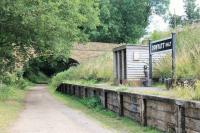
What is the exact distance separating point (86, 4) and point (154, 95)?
13.7m

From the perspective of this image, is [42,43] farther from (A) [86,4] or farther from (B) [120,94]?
(B) [120,94]

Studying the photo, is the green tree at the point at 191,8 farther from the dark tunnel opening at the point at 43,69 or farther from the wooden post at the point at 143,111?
the wooden post at the point at 143,111

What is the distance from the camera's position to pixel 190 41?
15.5 metres

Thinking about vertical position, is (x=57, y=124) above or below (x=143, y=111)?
below

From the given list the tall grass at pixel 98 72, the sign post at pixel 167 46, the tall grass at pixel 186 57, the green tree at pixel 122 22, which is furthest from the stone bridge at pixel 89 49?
the sign post at pixel 167 46

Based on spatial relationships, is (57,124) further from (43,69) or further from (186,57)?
(43,69)

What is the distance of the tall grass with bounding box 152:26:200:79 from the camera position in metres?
12.9

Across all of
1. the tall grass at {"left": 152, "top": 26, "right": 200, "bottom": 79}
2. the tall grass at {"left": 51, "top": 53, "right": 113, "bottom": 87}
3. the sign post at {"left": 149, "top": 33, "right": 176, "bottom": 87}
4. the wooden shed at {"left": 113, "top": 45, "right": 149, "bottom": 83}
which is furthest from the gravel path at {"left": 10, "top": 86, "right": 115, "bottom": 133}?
the tall grass at {"left": 51, "top": 53, "right": 113, "bottom": 87}

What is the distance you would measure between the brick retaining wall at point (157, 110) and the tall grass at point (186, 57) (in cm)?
175

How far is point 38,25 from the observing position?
18.6 m

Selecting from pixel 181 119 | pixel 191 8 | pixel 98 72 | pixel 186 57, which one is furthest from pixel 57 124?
pixel 191 8

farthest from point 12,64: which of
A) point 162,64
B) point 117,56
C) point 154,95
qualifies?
point 154,95

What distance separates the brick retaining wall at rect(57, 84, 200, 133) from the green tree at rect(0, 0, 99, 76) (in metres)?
4.51

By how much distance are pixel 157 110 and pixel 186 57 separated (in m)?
4.11
